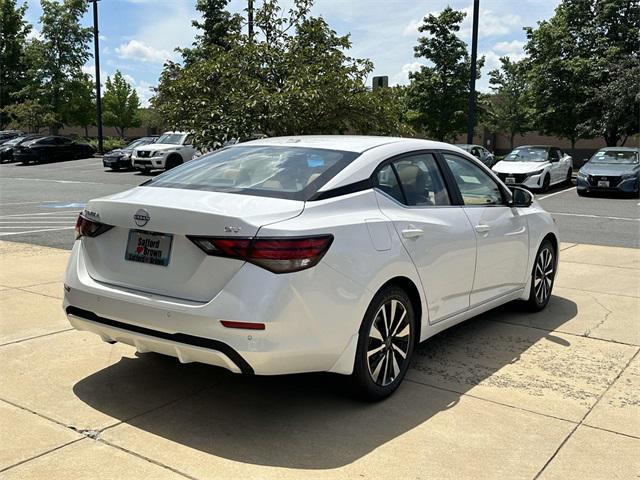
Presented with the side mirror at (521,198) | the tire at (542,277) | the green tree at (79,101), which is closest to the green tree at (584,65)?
the tire at (542,277)

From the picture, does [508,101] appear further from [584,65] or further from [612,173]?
[612,173]

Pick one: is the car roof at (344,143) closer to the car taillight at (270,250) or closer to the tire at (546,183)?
the car taillight at (270,250)

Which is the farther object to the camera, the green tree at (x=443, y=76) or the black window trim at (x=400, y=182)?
the green tree at (x=443, y=76)

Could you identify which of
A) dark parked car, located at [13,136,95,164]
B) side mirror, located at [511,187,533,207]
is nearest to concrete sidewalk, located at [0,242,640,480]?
side mirror, located at [511,187,533,207]

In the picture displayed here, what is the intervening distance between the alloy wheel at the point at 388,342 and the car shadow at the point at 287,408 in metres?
0.17

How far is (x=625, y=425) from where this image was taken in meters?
3.77

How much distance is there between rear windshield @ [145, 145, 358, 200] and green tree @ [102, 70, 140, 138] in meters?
59.2

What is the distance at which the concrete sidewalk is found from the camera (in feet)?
10.5

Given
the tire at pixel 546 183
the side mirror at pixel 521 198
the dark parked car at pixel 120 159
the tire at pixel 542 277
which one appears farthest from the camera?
the dark parked car at pixel 120 159

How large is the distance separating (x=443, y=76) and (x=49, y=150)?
22.2 meters

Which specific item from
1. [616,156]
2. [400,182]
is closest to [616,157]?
[616,156]

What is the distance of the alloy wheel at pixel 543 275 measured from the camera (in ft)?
19.7

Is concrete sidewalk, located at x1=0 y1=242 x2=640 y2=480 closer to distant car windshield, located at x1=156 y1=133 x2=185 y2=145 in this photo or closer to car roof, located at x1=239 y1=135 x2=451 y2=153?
car roof, located at x1=239 y1=135 x2=451 y2=153

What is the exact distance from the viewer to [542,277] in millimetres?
6109
